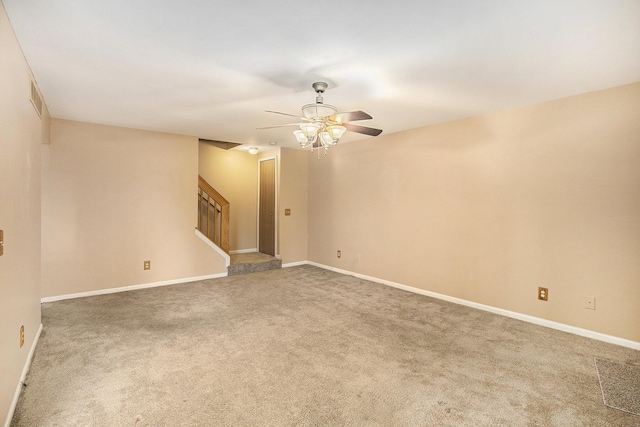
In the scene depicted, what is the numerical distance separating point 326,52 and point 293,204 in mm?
4373

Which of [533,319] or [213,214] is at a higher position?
[213,214]

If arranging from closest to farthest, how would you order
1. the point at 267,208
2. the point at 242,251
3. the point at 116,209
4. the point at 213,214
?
the point at 116,209 < the point at 213,214 < the point at 267,208 < the point at 242,251

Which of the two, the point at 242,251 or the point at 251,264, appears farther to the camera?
the point at 242,251

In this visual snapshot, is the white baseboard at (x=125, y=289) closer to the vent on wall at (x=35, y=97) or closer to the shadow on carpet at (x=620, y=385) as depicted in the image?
the vent on wall at (x=35, y=97)

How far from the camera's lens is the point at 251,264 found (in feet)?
19.7

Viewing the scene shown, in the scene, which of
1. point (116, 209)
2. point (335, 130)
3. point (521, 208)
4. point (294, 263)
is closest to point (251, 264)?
point (294, 263)

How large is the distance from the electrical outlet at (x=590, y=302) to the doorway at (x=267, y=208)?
16.3 feet

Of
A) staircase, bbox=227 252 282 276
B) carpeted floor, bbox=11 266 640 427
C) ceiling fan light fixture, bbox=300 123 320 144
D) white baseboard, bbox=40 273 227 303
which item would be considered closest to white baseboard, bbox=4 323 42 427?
carpeted floor, bbox=11 266 640 427

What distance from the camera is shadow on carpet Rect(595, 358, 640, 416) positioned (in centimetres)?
217

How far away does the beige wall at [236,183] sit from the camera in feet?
21.9

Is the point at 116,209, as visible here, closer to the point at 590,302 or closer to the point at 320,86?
the point at 320,86

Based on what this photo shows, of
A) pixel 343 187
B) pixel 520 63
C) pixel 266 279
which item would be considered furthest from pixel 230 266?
pixel 520 63

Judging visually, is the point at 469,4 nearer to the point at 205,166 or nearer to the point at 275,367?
the point at 275,367

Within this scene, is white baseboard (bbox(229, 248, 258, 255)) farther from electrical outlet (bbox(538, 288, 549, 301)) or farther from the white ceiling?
electrical outlet (bbox(538, 288, 549, 301))
